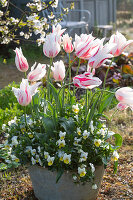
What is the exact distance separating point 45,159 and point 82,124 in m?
0.31

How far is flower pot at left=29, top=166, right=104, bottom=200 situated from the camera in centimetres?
191

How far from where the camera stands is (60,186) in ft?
6.28

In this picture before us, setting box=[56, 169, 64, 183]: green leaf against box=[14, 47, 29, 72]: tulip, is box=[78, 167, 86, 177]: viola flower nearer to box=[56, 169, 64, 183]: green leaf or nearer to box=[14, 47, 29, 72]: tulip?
box=[56, 169, 64, 183]: green leaf

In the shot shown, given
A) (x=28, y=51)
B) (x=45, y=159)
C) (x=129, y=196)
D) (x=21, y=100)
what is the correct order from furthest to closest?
(x=28, y=51), (x=129, y=196), (x=45, y=159), (x=21, y=100)

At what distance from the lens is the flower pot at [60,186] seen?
1906 millimetres

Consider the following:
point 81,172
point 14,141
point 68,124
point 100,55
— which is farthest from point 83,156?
point 100,55

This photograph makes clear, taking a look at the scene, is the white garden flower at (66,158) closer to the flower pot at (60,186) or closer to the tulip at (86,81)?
the flower pot at (60,186)

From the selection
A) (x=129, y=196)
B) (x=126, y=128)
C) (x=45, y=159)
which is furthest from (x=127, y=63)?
(x=45, y=159)

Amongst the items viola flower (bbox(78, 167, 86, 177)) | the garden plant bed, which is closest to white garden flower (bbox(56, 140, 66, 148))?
viola flower (bbox(78, 167, 86, 177))

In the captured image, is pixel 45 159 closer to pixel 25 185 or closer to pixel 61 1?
pixel 25 185

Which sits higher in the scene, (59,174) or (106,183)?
(59,174)

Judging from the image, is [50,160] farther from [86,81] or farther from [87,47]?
[87,47]

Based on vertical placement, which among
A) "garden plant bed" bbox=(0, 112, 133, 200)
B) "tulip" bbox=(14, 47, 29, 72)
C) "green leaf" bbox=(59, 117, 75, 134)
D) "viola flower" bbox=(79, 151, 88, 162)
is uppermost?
"tulip" bbox=(14, 47, 29, 72)

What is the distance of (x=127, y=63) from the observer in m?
5.24
